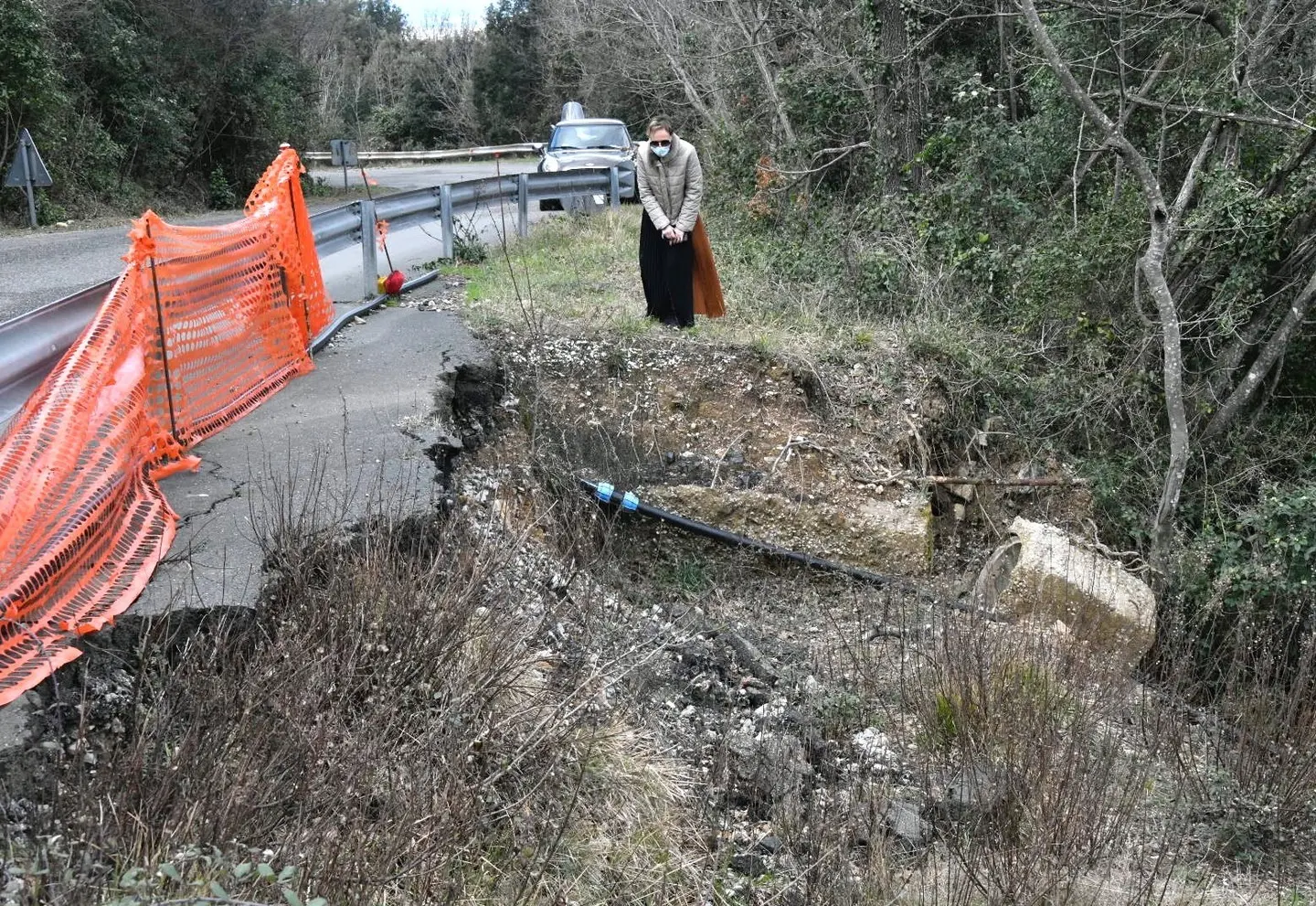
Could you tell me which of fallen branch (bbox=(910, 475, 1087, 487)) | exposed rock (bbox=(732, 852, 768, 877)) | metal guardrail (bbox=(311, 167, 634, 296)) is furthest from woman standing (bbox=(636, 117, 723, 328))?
exposed rock (bbox=(732, 852, 768, 877))

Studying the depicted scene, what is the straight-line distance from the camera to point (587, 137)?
21047mm

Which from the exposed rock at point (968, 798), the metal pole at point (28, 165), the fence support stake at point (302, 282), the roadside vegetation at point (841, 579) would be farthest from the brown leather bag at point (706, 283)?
the metal pole at point (28, 165)

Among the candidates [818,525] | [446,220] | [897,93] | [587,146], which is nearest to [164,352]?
[818,525]

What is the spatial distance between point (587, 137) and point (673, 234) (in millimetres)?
12796

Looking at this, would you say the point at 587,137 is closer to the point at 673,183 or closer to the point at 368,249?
the point at 368,249

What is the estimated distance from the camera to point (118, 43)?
68.5 ft

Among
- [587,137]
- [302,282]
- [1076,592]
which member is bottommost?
[1076,592]

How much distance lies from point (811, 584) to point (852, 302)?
4367 millimetres

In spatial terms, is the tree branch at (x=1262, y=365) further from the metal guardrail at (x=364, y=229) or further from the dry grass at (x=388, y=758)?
the dry grass at (x=388, y=758)

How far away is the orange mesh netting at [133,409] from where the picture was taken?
4.01 metres

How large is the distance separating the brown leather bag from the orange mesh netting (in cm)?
312

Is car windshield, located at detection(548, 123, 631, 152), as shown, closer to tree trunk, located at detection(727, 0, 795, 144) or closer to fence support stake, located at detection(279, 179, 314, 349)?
tree trunk, located at detection(727, 0, 795, 144)

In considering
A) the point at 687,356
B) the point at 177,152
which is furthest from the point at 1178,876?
the point at 177,152

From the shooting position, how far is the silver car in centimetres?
2011
